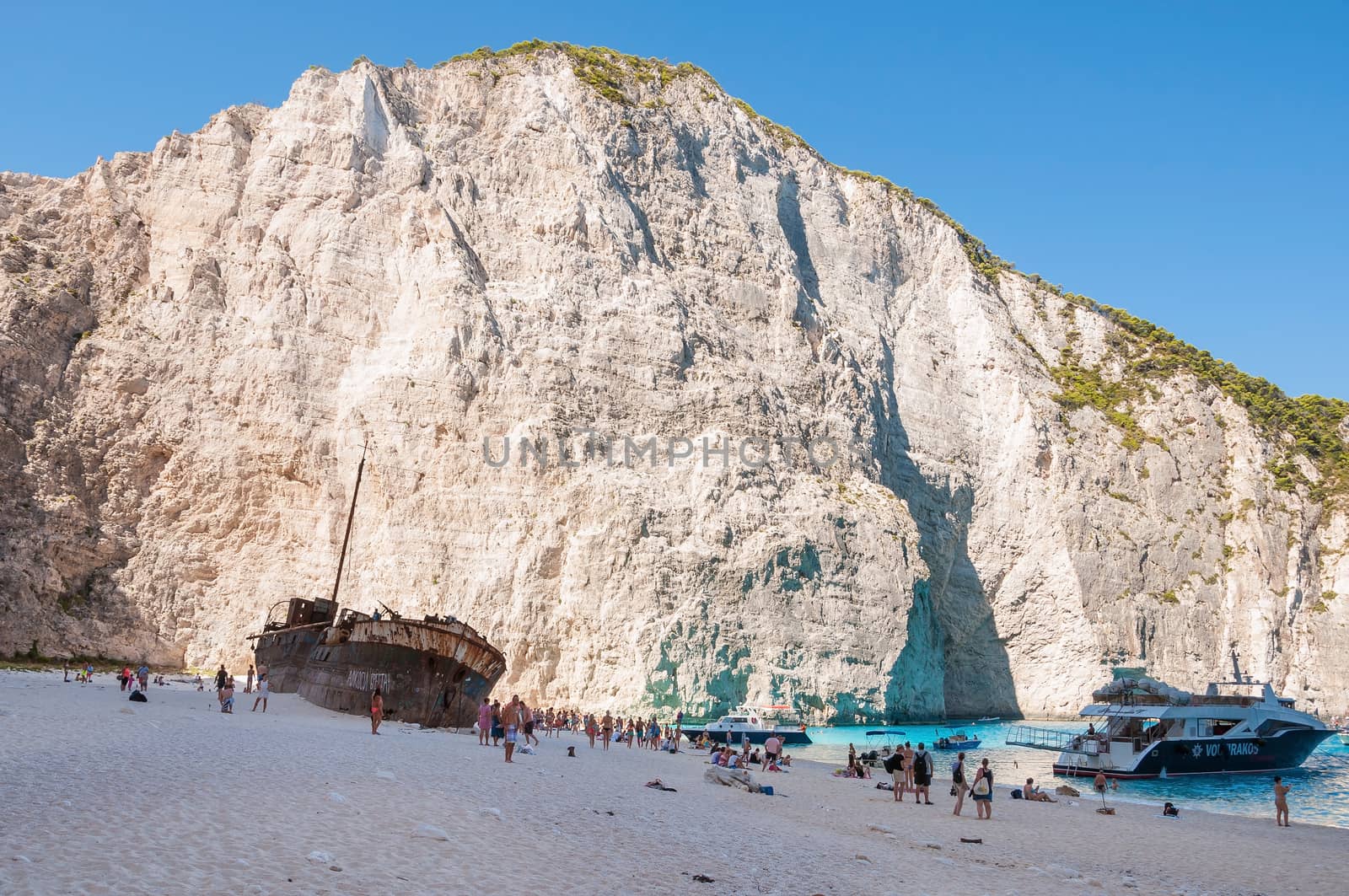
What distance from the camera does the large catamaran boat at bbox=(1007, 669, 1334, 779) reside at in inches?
1369

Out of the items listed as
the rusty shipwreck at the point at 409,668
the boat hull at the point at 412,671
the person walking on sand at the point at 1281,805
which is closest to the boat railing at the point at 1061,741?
the person walking on sand at the point at 1281,805

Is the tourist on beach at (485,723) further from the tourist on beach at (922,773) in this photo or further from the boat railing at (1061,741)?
the boat railing at (1061,741)

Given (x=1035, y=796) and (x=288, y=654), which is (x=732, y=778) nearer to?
(x=1035, y=796)

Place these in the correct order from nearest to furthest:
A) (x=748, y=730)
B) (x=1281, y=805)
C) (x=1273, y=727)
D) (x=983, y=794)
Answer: (x=983, y=794) → (x=1281, y=805) → (x=1273, y=727) → (x=748, y=730)

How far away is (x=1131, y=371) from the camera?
76625 mm

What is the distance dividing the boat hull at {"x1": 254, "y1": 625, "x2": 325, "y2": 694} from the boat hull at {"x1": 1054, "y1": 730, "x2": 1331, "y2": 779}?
87.3 feet

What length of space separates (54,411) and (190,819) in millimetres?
45311

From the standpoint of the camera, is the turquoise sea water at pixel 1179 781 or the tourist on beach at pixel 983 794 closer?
the tourist on beach at pixel 983 794

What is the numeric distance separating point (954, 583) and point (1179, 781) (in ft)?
85.7

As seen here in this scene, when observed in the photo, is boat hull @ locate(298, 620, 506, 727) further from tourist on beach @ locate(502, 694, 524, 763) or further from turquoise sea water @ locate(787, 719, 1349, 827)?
turquoise sea water @ locate(787, 719, 1349, 827)

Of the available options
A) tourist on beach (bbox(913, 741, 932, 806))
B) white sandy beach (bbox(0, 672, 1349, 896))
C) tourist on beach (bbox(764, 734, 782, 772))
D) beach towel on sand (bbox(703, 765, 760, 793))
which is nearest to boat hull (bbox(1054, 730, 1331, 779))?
white sandy beach (bbox(0, 672, 1349, 896))

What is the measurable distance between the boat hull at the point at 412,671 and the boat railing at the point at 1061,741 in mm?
22282

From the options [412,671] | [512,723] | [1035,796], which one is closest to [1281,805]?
[1035,796]

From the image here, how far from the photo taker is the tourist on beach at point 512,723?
19.0 meters
